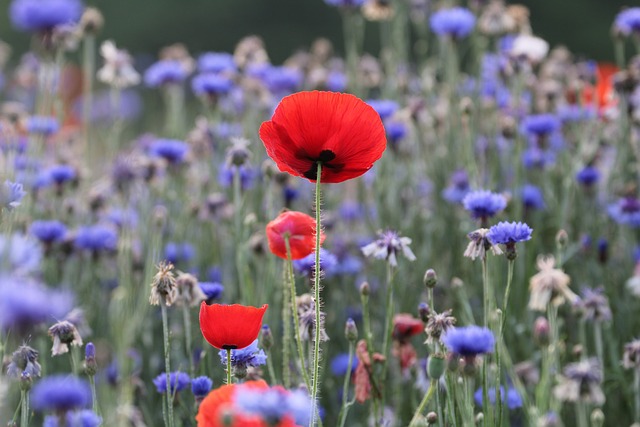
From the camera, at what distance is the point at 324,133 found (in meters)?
1.01

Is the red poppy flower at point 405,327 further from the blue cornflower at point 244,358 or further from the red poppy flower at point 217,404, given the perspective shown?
the red poppy flower at point 217,404

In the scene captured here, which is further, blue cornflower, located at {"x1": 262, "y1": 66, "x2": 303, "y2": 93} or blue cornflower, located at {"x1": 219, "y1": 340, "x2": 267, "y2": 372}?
blue cornflower, located at {"x1": 262, "y1": 66, "x2": 303, "y2": 93}

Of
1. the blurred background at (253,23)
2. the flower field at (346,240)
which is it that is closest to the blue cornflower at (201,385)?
the flower field at (346,240)

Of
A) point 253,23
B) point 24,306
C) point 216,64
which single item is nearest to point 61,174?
point 216,64

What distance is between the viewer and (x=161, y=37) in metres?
7.77

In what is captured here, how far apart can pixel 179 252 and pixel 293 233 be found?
957 mm

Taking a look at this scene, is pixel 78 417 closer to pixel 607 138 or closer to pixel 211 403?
pixel 211 403

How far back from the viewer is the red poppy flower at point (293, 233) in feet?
3.78

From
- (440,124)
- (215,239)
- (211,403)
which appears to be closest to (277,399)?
(211,403)

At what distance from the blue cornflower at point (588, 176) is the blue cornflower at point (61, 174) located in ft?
3.82

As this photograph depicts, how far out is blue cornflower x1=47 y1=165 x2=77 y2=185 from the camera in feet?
6.98

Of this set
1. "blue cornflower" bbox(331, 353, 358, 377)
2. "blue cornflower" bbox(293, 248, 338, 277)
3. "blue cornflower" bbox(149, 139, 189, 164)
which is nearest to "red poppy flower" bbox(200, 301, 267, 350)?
"blue cornflower" bbox(293, 248, 338, 277)

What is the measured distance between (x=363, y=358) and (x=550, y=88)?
1430 mm

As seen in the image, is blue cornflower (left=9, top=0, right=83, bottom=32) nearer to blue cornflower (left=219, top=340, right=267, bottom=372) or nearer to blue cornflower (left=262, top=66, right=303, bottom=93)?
blue cornflower (left=219, top=340, right=267, bottom=372)
